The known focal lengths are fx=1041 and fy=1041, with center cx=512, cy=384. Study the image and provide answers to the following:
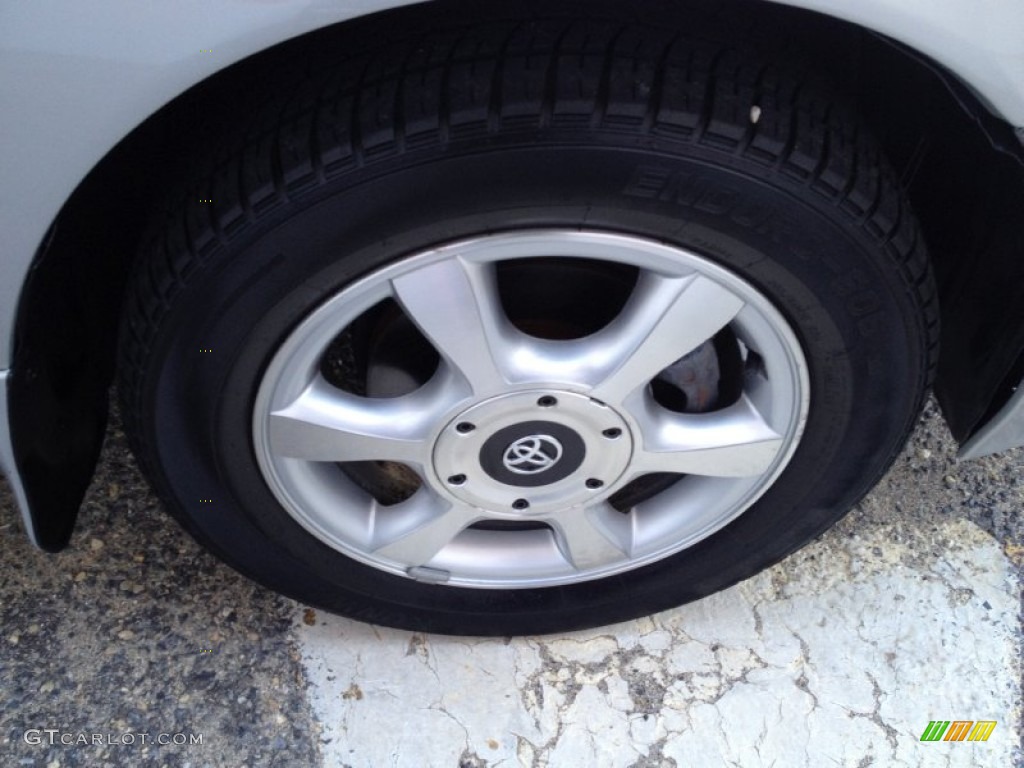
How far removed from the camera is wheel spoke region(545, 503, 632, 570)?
1.61 meters

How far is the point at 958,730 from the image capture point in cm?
175

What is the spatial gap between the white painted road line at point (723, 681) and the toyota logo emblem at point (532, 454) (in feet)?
1.54

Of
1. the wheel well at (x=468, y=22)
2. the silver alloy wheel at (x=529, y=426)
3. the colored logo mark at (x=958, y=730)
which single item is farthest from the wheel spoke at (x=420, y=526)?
the colored logo mark at (x=958, y=730)

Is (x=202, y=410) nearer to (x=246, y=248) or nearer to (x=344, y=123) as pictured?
(x=246, y=248)

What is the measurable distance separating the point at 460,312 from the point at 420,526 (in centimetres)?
44

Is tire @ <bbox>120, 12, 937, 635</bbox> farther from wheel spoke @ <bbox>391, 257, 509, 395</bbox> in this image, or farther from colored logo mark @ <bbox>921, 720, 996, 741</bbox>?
colored logo mark @ <bbox>921, 720, 996, 741</bbox>

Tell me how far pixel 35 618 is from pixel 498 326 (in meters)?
1.04

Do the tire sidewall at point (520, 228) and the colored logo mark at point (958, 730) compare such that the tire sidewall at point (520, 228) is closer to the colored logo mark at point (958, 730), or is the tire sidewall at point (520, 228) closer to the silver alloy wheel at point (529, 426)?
the silver alloy wheel at point (529, 426)

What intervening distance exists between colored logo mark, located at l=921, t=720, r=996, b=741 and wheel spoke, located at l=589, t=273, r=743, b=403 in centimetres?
86

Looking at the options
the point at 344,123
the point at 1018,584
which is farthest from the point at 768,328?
the point at 1018,584

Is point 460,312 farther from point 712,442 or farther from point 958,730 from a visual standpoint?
point 958,730

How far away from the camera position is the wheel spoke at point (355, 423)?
55.1 inches

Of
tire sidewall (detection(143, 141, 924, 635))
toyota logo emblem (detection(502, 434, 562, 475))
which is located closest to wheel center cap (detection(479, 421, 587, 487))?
toyota logo emblem (detection(502, 434, 562, 475))

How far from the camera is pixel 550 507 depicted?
1.58 m
